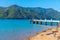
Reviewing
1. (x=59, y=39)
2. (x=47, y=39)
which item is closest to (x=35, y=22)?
(x=47, y=39)

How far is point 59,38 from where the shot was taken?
14.3 meters

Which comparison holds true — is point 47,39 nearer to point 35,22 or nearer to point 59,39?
point 59,39

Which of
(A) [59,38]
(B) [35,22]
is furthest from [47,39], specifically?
(B) [35,22]

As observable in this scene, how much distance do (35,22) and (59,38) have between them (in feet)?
185

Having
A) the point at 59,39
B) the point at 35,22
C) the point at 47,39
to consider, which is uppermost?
the point at 59,39

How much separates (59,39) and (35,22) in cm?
5655

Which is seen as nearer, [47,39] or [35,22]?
[47,39]

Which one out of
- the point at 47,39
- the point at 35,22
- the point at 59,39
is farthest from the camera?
the point at 35,22

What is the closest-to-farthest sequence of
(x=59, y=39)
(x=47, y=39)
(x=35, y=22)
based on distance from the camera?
1. (x=59, y=39)
2. (x=47, y=39)
3. (x=35, y=22)

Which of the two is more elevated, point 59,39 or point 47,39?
point 59,39

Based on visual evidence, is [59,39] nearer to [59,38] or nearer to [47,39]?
[59,38]

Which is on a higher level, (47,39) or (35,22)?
(47,39)

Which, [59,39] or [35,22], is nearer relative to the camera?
[59,39]

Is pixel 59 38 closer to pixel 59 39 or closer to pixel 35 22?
pixel 59 39
